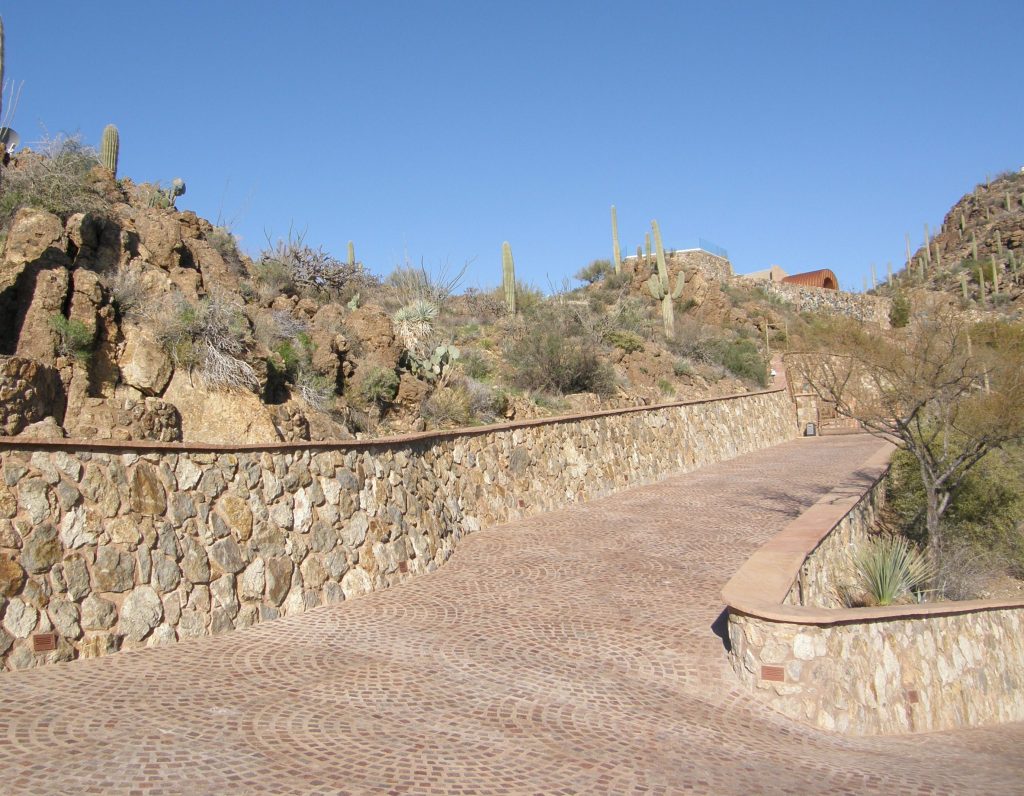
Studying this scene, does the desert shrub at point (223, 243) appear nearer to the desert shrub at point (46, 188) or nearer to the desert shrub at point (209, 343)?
the desert shrub at point (46, 188)

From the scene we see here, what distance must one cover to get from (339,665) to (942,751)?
5145 mm

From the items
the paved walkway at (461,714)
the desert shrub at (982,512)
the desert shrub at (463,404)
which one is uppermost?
the desert shrub at (463,404)

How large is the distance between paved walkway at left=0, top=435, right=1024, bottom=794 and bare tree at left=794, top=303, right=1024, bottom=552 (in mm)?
6147

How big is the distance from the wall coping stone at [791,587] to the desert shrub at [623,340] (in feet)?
45.9

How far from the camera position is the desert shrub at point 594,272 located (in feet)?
153

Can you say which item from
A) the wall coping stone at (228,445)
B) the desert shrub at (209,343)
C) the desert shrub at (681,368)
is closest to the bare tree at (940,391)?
the wall coping stone at (228,445)

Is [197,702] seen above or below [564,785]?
above

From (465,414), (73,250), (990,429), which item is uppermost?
(73,250)

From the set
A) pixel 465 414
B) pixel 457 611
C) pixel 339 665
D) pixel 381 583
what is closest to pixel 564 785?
pixel 339 665

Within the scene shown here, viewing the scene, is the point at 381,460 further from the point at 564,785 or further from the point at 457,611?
the point at 564,785

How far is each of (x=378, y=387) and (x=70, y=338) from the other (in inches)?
207

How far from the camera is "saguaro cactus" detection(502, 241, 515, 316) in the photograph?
1020 inches

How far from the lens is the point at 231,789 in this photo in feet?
14.2

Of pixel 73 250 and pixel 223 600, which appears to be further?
pixel 73 250
